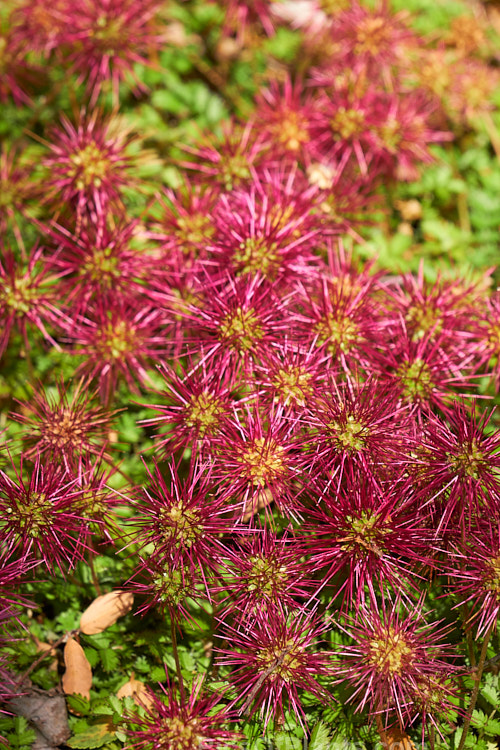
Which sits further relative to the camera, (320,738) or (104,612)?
(104,612)

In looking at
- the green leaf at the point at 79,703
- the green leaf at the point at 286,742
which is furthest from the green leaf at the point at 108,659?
the green leaf at the point at 286,742

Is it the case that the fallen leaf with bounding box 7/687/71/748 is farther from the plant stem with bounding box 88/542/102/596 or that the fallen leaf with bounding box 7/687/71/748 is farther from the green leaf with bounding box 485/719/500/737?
the green leaf with bounding box 485/719/500/737

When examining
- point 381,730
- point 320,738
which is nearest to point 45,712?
point 320,738

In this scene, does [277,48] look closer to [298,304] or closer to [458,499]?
[298,304]

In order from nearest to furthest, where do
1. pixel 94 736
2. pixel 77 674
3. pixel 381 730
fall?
1. pixel 381 730
2. pixel 94 736
3. pixel 77 674

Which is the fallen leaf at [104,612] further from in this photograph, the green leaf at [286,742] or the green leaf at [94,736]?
the green leaf at [286,742]

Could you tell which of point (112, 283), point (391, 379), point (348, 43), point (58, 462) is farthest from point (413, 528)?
point (348, 43)

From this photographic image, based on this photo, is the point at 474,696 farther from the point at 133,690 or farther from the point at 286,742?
the point at 133,690
